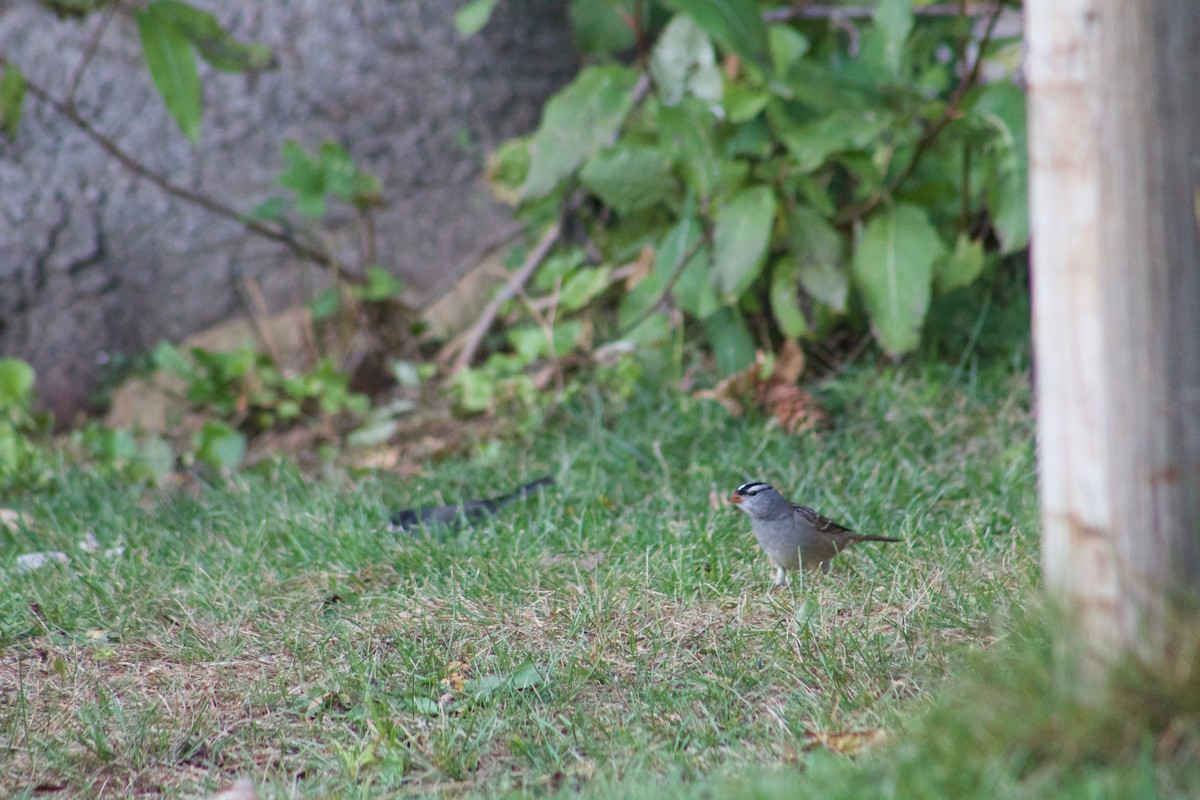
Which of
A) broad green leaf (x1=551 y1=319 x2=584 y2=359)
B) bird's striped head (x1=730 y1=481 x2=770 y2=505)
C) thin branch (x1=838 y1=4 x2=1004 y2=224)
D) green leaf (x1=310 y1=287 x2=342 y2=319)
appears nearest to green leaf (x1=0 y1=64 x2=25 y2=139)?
green leaf (x1=310 y1=287 x2=342 y2=319)

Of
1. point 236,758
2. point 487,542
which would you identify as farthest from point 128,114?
point 236,758

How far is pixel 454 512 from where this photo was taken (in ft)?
14.7

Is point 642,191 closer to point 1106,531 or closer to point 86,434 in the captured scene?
point 86,434

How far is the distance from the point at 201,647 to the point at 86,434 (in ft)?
9.59

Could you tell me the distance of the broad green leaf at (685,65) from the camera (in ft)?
17.9

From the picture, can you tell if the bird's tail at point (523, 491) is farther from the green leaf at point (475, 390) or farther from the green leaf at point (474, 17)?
the green leaf at point (474, 17)

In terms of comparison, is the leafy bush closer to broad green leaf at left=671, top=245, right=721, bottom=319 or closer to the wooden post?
broad green leaf at left=671, top=245, right=721, bottom=319

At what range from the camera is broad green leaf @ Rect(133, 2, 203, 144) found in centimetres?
468

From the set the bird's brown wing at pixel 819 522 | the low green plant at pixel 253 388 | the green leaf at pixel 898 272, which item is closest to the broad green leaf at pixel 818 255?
the green leaf at pixel 898 272

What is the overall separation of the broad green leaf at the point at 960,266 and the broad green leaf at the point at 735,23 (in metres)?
1.40

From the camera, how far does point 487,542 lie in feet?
13.5

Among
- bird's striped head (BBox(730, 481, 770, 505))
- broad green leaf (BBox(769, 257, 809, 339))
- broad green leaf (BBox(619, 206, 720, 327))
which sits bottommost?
bird's striped head (BBox(730, 481, 770, 505))

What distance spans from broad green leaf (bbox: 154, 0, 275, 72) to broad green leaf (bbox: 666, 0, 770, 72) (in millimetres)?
1902

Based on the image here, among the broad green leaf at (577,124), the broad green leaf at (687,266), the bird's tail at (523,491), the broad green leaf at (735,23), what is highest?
the broad green leaf at (735,23)
